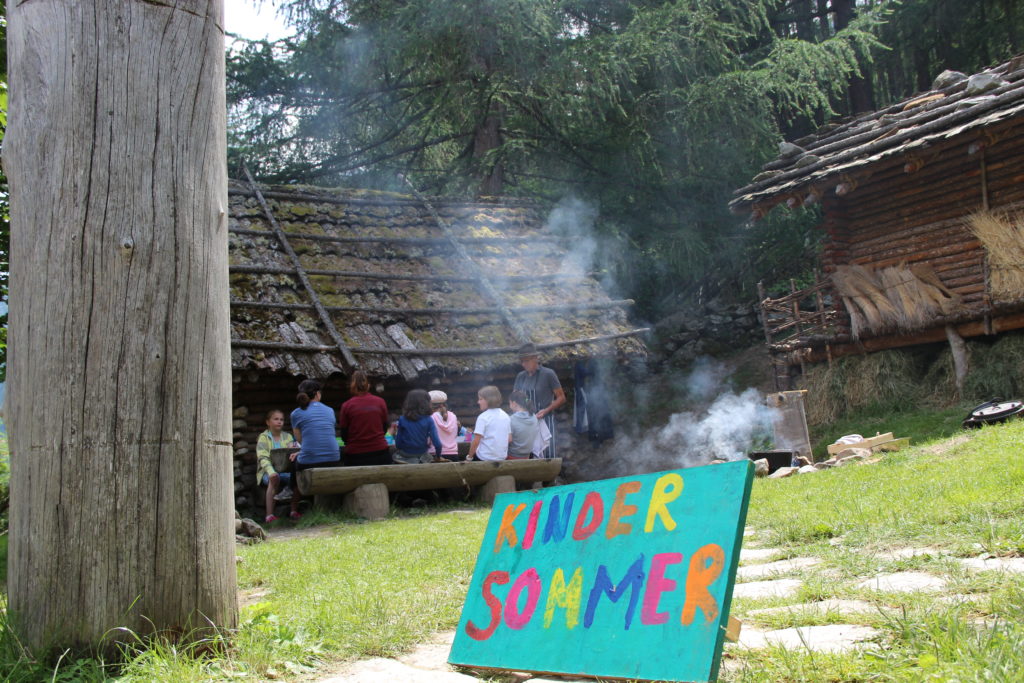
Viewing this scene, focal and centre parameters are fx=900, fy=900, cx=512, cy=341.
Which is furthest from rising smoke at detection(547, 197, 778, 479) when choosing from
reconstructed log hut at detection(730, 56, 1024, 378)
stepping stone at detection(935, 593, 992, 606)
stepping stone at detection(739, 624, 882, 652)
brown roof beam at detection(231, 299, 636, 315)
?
stepping stone at detection(739, 624, 882, 652)

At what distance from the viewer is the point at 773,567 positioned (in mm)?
4426

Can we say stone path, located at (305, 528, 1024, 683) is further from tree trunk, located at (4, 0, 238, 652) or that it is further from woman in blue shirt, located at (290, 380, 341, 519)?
woman in blue shirt, located at (290, 380, 341, 519)

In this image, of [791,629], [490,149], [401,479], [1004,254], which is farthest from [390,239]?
[791,629]

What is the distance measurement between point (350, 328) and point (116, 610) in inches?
379

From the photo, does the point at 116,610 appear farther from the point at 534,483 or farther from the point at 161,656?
the point at 534,483

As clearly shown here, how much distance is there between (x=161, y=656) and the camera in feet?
9.70

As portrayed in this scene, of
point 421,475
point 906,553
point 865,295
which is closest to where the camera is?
point 906,553

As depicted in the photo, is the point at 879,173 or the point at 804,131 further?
the point at 804,131

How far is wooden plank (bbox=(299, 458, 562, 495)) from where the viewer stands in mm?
9523

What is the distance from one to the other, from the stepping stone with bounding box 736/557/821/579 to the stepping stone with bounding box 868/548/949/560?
294mm

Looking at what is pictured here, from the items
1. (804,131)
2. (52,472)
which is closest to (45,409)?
(52,472)

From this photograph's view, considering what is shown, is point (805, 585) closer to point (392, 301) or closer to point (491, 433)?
point (491, 433)

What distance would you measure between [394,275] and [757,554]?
32.1 ft

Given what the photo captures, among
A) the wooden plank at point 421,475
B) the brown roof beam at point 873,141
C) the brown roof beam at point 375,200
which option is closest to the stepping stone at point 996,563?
the wooden plank at point 421,475
